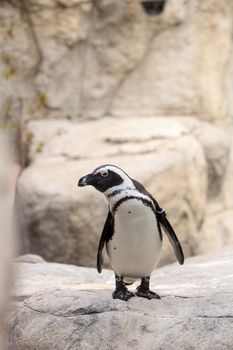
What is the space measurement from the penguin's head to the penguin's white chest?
0.06m

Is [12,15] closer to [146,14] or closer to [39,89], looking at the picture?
[39,89]

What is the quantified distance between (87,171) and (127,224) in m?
2.36

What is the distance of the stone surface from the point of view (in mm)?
5008

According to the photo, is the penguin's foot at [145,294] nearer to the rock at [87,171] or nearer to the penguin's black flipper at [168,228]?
the penguin's black flipper at [168,228]

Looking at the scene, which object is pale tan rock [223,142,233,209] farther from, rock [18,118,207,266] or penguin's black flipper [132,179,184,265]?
penguin's black flipper [132,179,184,265]

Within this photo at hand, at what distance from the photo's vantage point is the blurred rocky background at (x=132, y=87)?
4582mm

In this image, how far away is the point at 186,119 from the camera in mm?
5117

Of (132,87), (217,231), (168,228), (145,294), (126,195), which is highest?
(126,195)

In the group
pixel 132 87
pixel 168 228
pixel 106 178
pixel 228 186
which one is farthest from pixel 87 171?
pixel 106 178

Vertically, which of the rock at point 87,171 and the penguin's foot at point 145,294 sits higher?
the penguin's foot at point 145,294

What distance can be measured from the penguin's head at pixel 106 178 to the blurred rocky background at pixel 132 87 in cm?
256

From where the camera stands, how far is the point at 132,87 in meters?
5.24

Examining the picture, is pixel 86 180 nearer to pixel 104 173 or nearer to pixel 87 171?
pixel 104 173

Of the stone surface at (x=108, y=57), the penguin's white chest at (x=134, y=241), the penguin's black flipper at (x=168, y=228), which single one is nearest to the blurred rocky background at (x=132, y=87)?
the stone surface at (x=108, y=57)
